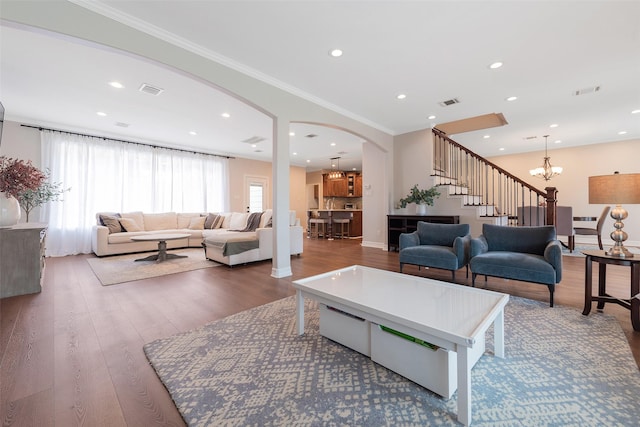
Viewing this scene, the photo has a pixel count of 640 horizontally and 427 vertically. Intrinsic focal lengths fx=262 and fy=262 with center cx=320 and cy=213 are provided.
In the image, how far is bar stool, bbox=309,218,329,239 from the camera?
9148 millimetres

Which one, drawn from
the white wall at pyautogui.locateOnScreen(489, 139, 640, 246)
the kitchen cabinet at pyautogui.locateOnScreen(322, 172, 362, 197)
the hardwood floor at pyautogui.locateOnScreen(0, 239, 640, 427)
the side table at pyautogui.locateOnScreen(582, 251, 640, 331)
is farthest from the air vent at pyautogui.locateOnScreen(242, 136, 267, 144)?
the white wall at pyautogui.locateOnScreen(489, 139, 640, 246)

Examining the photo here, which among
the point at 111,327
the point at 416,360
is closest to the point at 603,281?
the point at 416,360

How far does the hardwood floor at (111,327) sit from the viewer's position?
1.36 meters

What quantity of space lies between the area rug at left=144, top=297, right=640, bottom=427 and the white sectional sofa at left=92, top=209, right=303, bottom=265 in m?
2.46

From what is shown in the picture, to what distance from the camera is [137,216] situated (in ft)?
21.0

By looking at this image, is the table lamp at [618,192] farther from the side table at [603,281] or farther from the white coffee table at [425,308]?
the white coffee table at [425,308]

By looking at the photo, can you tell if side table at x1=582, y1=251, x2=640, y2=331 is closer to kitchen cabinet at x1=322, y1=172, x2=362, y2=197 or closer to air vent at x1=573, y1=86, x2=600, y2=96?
air vent at x1=573, y1=86, x2=600, y2=96

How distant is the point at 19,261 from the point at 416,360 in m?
4.34

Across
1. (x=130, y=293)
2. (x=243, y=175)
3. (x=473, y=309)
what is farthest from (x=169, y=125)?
(x=473, y=309)

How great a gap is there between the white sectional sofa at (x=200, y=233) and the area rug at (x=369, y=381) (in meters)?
2.46

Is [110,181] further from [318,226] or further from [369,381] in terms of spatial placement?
[369,381]

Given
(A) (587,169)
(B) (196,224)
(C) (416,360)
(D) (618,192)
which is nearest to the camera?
(C) (416,360)

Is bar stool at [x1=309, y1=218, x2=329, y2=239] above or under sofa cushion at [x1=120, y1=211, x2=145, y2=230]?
under

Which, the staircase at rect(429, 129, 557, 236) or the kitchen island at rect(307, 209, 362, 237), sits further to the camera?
the kitchen island at rect(307, 209, 362, 237)
